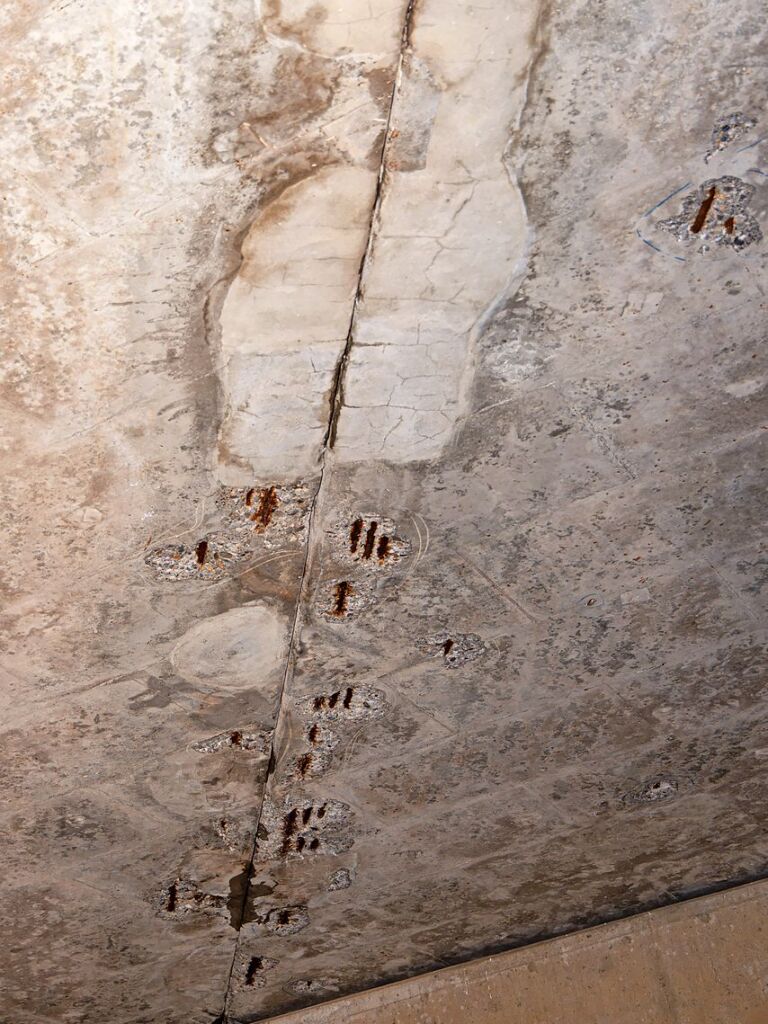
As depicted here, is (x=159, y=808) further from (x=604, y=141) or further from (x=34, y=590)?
(x=604, y=141)

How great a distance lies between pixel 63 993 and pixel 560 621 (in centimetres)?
233

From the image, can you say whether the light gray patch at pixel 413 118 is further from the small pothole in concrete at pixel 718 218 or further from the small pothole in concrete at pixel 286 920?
the small pothole in concrete at pixel 286 920

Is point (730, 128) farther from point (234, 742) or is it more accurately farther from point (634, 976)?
point (634, 976)

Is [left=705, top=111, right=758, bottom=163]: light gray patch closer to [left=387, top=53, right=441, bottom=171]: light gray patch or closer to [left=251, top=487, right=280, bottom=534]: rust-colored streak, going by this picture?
[left=387, top=53, right=441, bottom=171]: light gray patch

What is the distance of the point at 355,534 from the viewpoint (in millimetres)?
2629

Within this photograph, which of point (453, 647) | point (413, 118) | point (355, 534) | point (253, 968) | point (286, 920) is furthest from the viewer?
point (253, 968)

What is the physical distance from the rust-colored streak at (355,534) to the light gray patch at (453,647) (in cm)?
38

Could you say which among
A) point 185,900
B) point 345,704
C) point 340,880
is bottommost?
point 185,900

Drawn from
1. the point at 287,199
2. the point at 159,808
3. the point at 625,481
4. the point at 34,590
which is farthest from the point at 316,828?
the point at 287,199

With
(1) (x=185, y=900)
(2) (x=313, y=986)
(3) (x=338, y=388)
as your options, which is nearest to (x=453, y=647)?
(3) (x=338, y=388)

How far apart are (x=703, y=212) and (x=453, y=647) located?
1.32 meters

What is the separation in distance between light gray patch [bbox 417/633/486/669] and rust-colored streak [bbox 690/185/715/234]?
122 cm

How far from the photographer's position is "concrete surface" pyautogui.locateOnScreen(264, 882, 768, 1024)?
378 centimetres

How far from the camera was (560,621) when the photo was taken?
9.34ft
